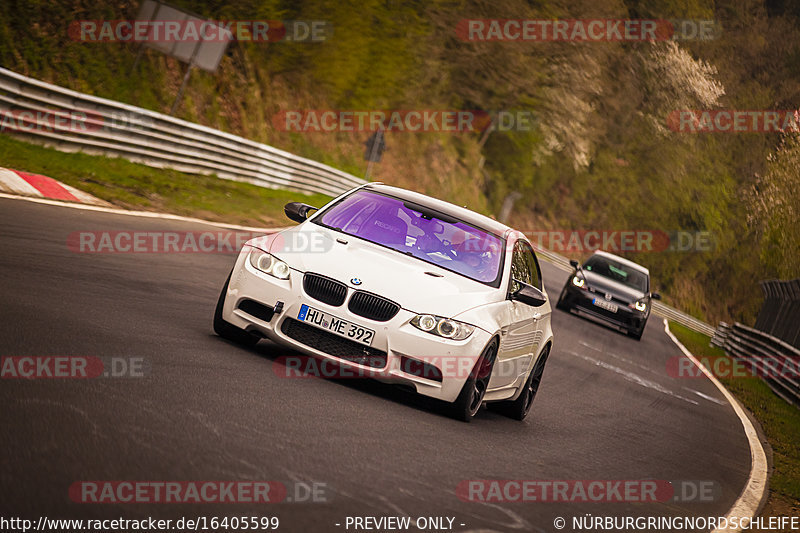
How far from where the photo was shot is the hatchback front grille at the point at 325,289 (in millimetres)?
7711

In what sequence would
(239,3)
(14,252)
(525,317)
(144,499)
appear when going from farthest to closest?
1. (239,3)
2. (14,252)
3. (525,317)
4. (144,499)

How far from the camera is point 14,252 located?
10.1m

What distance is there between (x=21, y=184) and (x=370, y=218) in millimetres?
7995

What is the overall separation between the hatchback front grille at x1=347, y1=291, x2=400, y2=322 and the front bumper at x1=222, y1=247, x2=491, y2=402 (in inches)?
1.6

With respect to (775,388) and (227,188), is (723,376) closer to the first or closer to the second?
(775,388)

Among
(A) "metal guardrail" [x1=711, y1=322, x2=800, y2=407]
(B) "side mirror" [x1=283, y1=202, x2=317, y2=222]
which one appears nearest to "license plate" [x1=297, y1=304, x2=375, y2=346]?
(B) "side mirror" [x1=283, y1=202, x2=317, y2=222]

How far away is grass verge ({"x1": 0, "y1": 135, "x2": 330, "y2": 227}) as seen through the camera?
56.6ft

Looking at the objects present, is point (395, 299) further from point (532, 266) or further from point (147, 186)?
point (147, 186)

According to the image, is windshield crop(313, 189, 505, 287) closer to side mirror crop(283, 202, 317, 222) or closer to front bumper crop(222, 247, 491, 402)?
side mirror crop(283, 202, 317, 222)

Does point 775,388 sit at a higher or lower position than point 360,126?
lower

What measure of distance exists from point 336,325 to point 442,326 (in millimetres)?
770

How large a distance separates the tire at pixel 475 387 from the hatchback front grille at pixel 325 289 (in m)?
1.12

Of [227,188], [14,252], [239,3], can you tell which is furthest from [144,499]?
[239,3]

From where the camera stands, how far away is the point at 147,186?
20234mm
